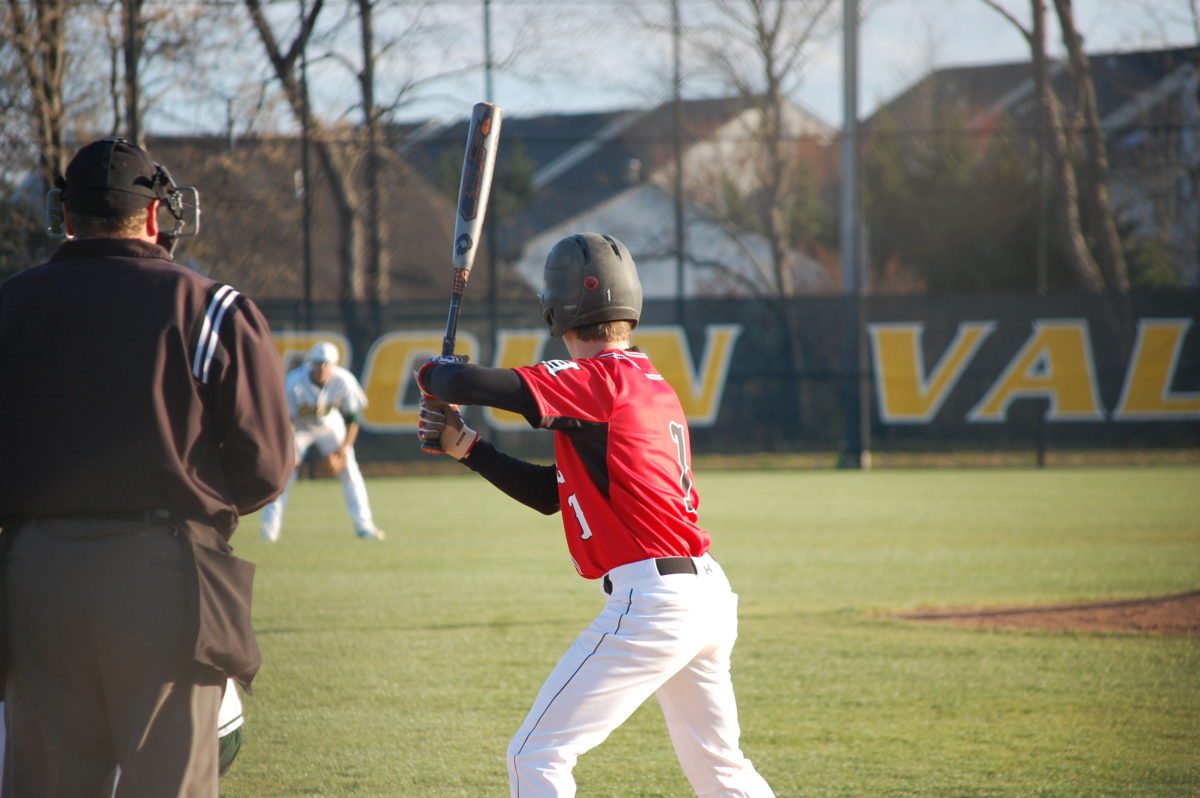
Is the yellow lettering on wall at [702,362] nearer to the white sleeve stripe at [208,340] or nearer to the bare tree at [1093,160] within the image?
the bare tree at [1093,160]

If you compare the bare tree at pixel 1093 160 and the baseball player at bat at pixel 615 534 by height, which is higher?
the bare tree at pixel 1093 160

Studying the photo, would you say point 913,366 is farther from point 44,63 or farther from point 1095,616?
point 44,63

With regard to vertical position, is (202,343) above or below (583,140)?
below

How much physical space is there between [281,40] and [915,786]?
22.4 meters

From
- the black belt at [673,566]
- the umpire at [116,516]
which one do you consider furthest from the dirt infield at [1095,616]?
the umpire at [116,516]

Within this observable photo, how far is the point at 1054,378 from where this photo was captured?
24.0 meters

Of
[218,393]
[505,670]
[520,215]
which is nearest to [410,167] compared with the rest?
[520,215]

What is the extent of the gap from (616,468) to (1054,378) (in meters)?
22.1

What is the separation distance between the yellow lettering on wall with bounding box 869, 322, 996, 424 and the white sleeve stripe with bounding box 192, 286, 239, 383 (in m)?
22.0

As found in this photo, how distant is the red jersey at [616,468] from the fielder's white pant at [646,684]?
8cm

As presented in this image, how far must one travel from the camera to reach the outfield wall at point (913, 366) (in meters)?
24.0

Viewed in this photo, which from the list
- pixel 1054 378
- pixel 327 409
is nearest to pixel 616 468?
pixel 327 409

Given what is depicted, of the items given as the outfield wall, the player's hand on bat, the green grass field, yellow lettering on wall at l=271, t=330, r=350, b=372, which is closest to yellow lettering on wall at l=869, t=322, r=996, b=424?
the outfield wall

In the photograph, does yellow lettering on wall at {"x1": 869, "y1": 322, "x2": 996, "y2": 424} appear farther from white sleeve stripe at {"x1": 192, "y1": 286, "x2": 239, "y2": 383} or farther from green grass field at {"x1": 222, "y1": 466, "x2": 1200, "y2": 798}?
white sleeve stripe at {"x1": 192, "y1": 286, "x2": 239, "y2": 383}
